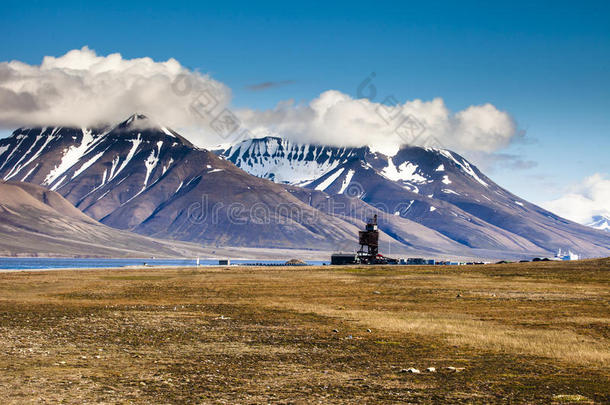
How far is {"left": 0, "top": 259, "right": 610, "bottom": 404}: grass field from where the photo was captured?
23.0 meters

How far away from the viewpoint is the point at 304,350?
32844mm

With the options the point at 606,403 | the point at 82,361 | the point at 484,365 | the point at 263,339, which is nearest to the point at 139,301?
the point at 263,339

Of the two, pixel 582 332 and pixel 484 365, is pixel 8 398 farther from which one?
pixel 582 332

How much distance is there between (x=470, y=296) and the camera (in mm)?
69125

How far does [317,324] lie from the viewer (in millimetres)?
44625

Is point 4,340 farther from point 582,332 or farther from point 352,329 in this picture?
point 582,332

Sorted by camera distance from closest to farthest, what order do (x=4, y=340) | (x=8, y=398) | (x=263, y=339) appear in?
(x=8, y=398) < (x=4, y=340) < (x=263, y=339)

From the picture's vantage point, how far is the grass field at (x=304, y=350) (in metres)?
23.0

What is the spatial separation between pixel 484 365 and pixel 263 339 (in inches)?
458

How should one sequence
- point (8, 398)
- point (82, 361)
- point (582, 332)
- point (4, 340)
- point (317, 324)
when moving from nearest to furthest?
1. point (8, 398)
2. point (82, 361)
3. point (4, 340)
4. point (582, 332)
5. point (317, 324)

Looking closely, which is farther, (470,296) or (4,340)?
(470,296)

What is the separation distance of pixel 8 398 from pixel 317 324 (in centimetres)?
2542

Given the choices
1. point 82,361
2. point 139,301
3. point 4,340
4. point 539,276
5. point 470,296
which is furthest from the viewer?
point 539,276

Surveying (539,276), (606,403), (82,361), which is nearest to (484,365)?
(606,403)
